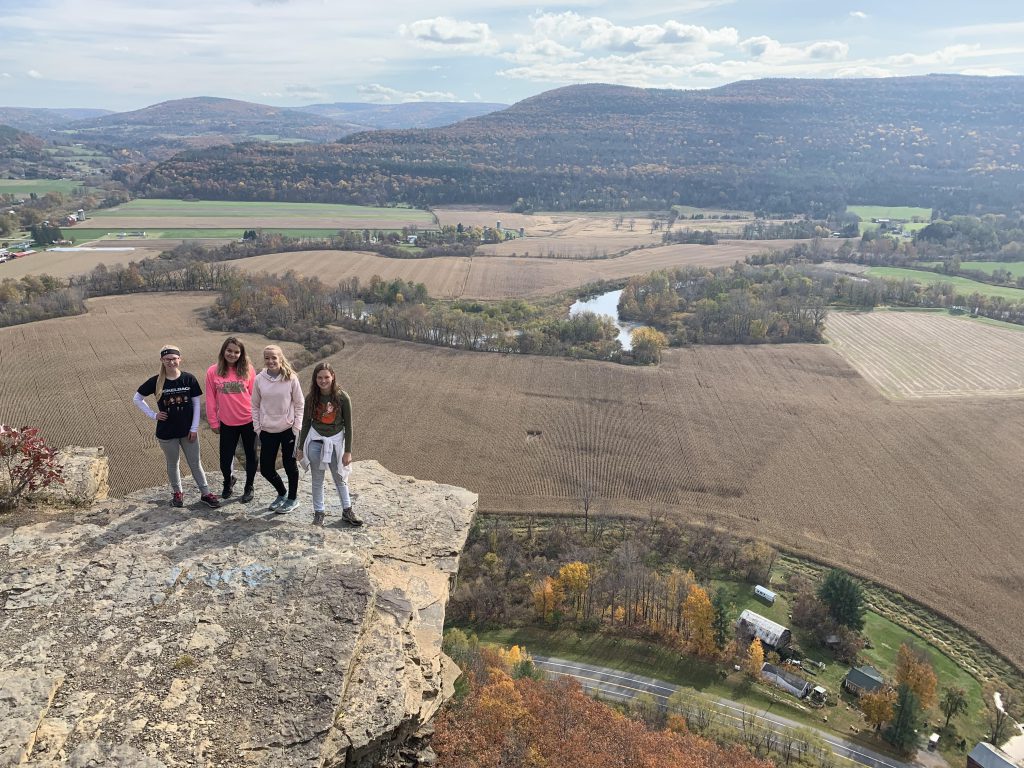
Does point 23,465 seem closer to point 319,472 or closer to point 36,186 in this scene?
point 319,472

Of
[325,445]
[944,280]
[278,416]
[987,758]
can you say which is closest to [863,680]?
[987,758]

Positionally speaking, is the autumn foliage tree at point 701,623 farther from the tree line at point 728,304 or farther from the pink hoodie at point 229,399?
the tree line at point 728,304

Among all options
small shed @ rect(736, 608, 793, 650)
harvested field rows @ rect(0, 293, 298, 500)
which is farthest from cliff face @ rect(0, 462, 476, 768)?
harvested field rows @ rect(0, 293, 298, 500)

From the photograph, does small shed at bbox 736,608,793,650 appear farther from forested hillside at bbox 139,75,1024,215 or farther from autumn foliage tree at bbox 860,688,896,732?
forested hillside at bbox 139,75,1024,215

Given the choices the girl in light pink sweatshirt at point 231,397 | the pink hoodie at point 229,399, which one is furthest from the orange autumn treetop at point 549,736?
the pink hoodie at point 229,399

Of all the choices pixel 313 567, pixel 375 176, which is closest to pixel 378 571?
pixel 313 567
